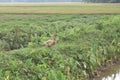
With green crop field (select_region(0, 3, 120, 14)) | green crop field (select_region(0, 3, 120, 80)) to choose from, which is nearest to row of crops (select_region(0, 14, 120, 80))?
green crop field (select_region(0, 3, 120, 80))

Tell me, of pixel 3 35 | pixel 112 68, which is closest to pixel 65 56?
pixel 112 68

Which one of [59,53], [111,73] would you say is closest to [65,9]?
[111,73]

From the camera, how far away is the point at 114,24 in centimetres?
2030

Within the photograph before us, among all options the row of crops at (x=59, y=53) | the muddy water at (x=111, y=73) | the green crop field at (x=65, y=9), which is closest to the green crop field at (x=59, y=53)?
the row of crops at (x=59, y=53)

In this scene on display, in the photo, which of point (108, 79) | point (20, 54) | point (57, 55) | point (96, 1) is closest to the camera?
point (20, 54)

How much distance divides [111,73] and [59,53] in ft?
10.7

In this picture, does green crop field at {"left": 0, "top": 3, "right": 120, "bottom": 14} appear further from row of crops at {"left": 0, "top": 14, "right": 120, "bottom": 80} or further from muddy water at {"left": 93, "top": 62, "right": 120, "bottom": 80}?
muddy water at {"left": 93, "top": 62, "right": 120, "bottom": 80}

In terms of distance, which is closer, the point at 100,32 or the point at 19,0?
the point at 100,32

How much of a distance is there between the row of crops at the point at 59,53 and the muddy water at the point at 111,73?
25cm

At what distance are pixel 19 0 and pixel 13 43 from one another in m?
148

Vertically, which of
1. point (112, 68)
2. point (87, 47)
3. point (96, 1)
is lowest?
point (96, 1)

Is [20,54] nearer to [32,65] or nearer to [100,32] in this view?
[32,65]

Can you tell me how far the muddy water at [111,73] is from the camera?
41.9ft

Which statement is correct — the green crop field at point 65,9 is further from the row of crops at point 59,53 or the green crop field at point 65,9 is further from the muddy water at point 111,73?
the muddy water at point 111,73
